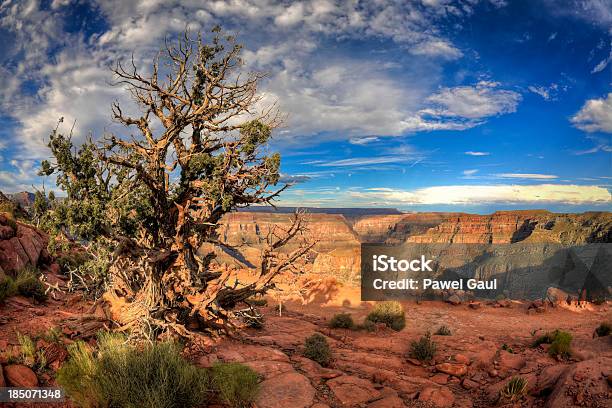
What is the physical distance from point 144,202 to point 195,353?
3701 millimetres

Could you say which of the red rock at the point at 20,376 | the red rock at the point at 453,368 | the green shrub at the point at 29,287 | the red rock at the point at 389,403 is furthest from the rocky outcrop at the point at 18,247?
the red rock at the point at 453,368

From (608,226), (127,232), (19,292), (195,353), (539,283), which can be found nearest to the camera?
(195,353)

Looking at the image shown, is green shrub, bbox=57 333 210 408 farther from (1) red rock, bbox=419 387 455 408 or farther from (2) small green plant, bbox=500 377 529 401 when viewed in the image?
(2) small green plant, bbox=500 377 529 401

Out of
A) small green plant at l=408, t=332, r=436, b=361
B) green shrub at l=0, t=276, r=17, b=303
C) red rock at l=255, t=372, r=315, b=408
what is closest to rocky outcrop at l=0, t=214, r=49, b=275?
green shrub at l=0, t=276, r=17, b=303

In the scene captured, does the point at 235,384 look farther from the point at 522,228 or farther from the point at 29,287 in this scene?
the point at 522,228

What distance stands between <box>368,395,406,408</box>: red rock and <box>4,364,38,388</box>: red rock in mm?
5884

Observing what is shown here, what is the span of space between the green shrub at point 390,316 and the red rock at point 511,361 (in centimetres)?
570

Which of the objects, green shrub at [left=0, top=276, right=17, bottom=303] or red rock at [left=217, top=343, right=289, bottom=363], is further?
green shrub at [left=0, top=276, right=17, bottom=303]

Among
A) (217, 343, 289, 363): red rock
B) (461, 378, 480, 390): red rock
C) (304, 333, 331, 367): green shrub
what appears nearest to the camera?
(217, 343, 289, 363): red rock

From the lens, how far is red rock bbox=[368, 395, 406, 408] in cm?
715

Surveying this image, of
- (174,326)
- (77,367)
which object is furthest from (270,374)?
(77,367)

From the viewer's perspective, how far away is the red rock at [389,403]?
23.4 feet

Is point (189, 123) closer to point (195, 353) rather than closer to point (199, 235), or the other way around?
point (199, 235)

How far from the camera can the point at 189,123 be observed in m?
8.40
